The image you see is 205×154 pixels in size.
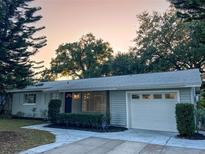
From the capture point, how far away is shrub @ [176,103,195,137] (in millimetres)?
10422

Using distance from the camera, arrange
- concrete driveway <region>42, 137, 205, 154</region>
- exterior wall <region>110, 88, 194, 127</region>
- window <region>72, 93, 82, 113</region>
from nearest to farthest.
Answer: concrete driveway <region>42, 137, 205, 154</region> → exterior wall <region>110, 88, 194, 127</region> → window <region>72, 93, 82, 113</region>

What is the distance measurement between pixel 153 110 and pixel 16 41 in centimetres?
857

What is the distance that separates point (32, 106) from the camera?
1991 centimetres

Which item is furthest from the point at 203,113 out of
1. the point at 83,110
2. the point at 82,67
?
the point at 82,67

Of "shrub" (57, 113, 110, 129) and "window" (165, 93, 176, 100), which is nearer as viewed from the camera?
"window" (165, 93, 176, 100)

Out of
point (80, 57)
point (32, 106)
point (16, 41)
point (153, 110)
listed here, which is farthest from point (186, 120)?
point (80, 57)

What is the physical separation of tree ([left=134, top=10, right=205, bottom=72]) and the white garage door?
1429 centimetres

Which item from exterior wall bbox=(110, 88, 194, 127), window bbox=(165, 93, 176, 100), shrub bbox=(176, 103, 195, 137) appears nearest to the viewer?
shrub bbox=(176, 103, 195, 137)

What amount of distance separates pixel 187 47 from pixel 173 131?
16513 millimetres

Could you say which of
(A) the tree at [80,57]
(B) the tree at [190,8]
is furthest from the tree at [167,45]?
(B) the tree at [190,8]

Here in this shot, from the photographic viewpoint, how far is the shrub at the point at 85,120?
12.9 metres

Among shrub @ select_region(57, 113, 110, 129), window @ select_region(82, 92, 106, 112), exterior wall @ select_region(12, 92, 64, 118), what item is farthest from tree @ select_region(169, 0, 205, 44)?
exterior wall @ select_region(12, 92, 64, 118)

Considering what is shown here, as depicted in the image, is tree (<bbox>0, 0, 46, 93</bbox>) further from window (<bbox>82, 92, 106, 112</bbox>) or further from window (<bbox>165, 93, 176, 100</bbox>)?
window (<bbox>165, 93, 176, 100</bbox>)

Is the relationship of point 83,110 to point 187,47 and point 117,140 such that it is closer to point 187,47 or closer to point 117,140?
point 117,140
